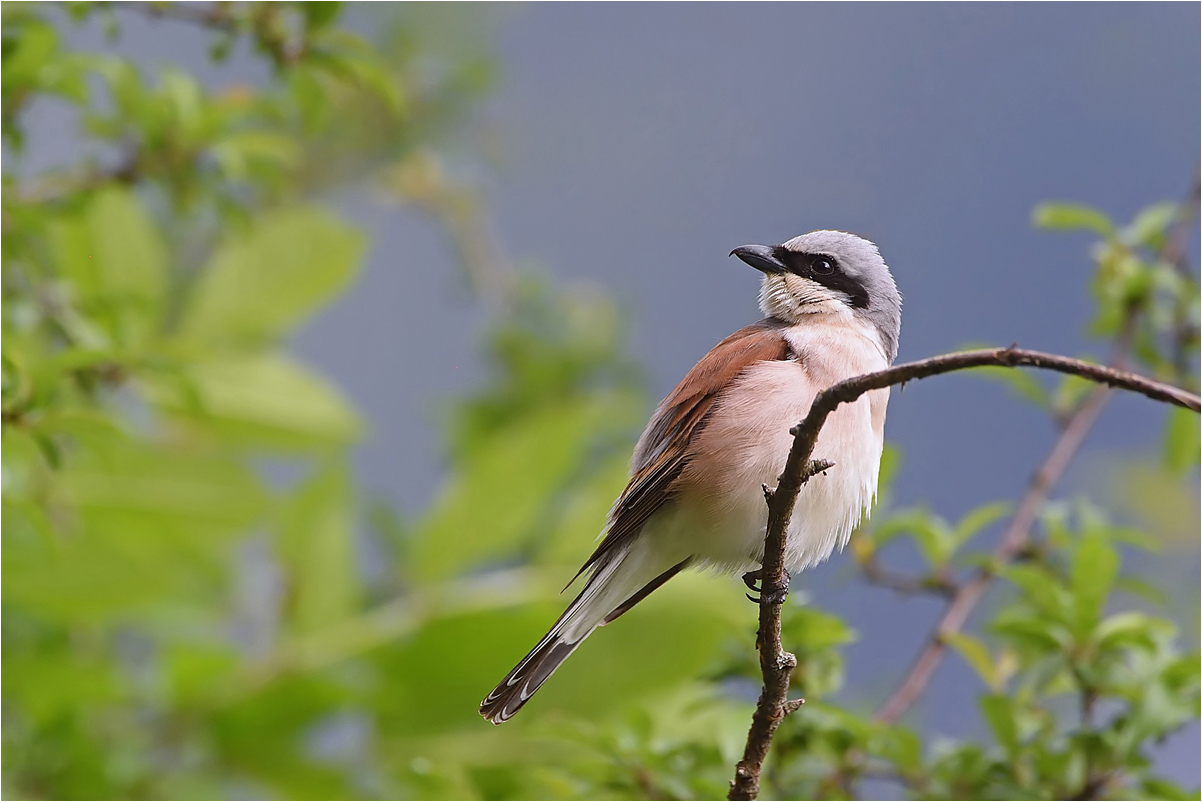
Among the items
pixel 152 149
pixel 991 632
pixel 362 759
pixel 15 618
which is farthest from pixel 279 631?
pixel 991 632

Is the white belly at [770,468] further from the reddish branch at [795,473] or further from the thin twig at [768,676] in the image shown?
the thin twig at [768,676]

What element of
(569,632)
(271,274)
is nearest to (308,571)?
(271,274)

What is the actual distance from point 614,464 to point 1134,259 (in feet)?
5.24

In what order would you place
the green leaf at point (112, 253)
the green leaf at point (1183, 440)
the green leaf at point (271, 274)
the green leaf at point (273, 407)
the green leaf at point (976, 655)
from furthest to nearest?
the green leaf at point (271, 274), the green leaf at point (273, 407), the green leaf at point (112, 253), the green leaf at point (1183, 440), the green leaf at point (976, 655)

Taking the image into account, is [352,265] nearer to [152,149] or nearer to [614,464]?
[152,149]

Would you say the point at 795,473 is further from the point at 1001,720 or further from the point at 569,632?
the point at 1001,720

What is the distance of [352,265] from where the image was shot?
3787mm

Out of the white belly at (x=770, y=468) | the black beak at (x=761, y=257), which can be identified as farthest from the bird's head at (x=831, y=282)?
the white belly at (x=770, y=468)

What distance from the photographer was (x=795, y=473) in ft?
5.38

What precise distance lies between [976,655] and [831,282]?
100cm

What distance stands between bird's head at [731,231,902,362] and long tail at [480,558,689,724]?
0.62 m

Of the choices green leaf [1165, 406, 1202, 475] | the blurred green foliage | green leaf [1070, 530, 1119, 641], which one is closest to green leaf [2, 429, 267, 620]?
the blurred green foliage

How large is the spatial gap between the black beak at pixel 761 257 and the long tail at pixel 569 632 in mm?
657

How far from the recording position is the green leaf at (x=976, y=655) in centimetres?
277
